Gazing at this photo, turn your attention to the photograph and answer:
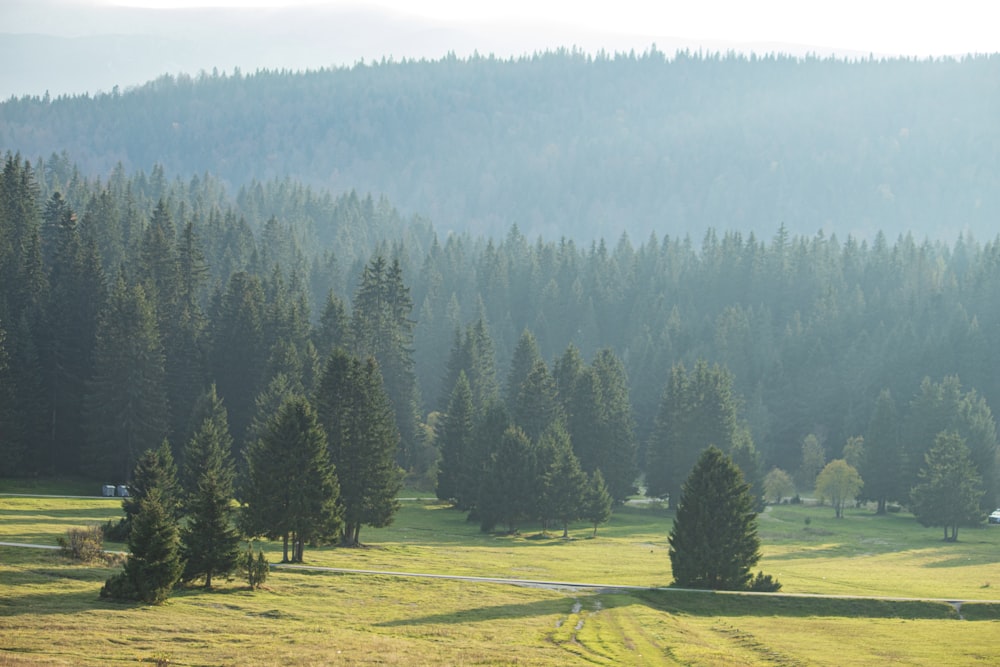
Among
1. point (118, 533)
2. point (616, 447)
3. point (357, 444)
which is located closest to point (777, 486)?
point (616, 447)

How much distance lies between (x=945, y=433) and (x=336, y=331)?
218 feet

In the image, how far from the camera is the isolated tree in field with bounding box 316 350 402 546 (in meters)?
76.4

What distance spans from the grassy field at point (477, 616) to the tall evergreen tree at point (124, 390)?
25.6 meters

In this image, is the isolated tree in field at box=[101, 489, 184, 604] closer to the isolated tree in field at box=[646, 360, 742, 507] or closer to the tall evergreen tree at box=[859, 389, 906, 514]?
the isolated tree in field at box=[646, 360, 742, 507]

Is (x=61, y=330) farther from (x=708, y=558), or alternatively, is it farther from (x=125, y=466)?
(x=708, y=558)

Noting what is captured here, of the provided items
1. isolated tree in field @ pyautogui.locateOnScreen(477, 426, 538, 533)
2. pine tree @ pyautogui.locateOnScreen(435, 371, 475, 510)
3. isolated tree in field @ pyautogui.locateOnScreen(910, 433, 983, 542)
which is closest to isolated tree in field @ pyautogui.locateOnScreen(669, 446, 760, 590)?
isolated tree in field @ pyautogui.locateOnScreen(477, 426, 538, 533)

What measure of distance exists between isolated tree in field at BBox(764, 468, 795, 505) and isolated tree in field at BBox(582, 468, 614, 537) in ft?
112

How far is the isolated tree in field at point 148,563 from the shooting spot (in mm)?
46844

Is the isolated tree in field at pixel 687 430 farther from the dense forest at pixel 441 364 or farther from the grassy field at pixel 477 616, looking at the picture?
the grassy field at pixel 477 616

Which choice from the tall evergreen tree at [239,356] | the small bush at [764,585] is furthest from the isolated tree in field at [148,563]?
the tall evergreen tree at [239,356]

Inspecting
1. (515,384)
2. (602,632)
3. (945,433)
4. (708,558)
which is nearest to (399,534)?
(708,558)

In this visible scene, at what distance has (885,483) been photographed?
399 feet

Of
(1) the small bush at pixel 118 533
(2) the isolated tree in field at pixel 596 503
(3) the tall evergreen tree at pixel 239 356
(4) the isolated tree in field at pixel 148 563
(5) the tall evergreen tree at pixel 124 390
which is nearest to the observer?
(4) the isolated tree in field at pixel 148 563

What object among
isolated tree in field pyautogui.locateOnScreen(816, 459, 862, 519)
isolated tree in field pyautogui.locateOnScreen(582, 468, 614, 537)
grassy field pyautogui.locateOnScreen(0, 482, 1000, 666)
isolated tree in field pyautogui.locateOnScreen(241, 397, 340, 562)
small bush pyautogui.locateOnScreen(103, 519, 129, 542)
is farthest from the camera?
isolated tree in field pyautogui.locateOnScreen(816, 459, 862, 519)
